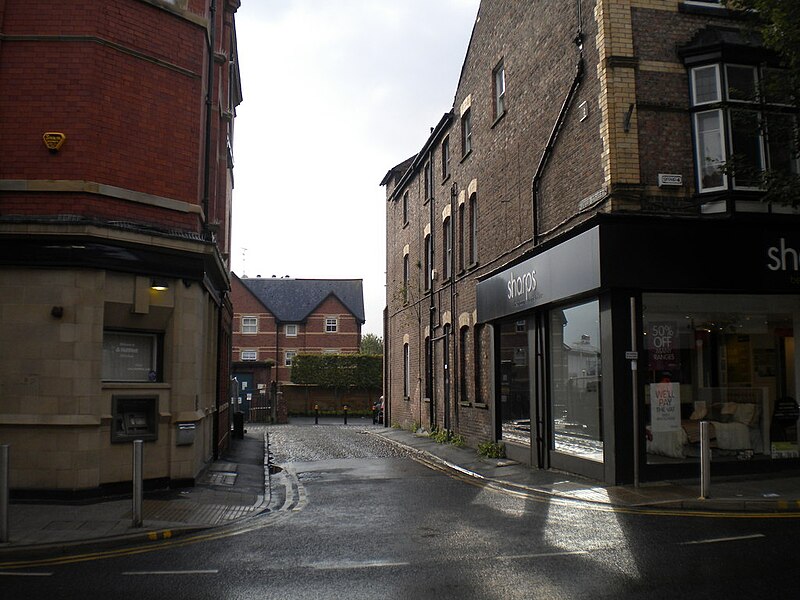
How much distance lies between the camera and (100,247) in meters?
11.5

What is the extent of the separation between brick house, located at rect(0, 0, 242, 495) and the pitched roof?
52.9 metres

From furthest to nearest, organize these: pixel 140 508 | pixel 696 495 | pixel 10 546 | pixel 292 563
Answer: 1. pixel 696 495
2. pixel 140 508
3. pixel 10 546
4. pixel 292 563

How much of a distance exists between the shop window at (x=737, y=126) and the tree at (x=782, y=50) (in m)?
0.28

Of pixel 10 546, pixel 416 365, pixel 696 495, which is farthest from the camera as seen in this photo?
pixel 416 365

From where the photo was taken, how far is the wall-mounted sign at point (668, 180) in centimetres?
1265

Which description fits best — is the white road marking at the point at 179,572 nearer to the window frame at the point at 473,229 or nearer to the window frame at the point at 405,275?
the window frame at the point at 473,229

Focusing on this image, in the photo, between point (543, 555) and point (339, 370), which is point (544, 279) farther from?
point (339, 370)

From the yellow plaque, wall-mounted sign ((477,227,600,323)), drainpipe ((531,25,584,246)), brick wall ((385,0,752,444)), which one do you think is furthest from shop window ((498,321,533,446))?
the yellow plaque

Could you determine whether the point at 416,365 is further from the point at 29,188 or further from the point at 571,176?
the point at 29,188

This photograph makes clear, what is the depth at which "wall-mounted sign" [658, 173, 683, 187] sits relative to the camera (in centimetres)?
1265

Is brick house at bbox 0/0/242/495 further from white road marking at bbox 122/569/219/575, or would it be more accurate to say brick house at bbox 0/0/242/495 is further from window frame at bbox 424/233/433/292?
window frame at bbox 424/233/433/292

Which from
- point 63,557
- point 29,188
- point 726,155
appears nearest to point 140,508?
point 63,557

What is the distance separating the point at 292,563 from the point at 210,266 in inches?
302

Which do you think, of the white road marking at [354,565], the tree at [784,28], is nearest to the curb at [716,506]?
the white road marking at [354,565]
